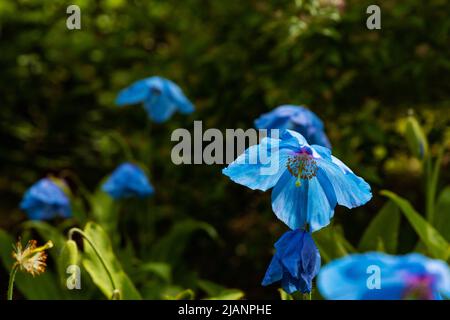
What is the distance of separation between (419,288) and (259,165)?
66 centimetres

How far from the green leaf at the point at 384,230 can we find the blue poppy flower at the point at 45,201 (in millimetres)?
1415

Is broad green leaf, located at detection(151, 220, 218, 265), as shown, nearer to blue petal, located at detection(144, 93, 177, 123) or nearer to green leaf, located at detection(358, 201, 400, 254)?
blue petal, located at detection(144, 93, 177, 123)

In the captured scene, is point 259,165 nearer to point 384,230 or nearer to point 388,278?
point 388,278

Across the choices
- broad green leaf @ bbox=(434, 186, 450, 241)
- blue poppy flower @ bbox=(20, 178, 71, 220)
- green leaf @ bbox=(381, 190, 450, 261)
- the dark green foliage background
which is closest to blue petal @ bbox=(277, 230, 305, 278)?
green leaf @ bbox=(381, 190, 450, 261)

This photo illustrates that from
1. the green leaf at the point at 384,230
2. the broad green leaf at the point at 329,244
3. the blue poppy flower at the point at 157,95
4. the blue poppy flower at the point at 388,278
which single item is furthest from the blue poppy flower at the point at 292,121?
the blue poppy flower at the point at 388,278

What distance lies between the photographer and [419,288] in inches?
39.7

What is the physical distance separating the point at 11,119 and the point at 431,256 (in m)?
2.94

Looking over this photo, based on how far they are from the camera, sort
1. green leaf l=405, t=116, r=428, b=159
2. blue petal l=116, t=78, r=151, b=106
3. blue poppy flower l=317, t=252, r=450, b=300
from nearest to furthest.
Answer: blue poppy flower l=317, t=252, r=450, b=300, green leaf l=405, t=116, r=428, b=159, blue petal l=116, t=78, r=151, b=106

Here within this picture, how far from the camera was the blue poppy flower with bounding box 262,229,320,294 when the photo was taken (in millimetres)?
1561

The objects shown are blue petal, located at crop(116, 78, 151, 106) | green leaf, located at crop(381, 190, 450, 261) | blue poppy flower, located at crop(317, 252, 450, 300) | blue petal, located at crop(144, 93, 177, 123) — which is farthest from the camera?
blue petal, located at crop(144, 93, 177, 123)

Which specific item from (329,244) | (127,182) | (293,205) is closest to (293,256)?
(293,205)

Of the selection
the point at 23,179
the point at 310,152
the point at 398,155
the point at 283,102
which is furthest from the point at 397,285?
the point at 23,179

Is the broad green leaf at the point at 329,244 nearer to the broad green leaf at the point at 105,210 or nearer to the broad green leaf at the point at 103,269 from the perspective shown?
the broad green leaf at the point at 103,269

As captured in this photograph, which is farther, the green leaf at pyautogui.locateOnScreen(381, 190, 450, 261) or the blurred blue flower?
the green leaf at pyautogui.locateOnScreen(381, 190, 450, 261)
